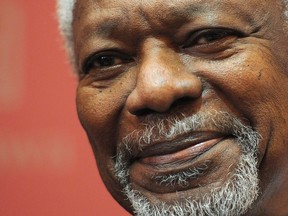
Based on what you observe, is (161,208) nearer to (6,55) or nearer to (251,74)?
(251,74)

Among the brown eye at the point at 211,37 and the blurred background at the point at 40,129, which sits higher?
the blurred background at the point at 40,129

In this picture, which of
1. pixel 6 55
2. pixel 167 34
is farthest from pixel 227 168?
pixel 6 55

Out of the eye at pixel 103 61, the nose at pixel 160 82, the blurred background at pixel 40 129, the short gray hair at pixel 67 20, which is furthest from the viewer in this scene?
the blurred background at pixel 40 129

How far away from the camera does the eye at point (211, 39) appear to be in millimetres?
1273

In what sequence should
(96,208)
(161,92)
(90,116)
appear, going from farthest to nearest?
(96,208), (90,116), (161,92)

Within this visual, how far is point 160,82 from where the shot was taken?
47.9 inches

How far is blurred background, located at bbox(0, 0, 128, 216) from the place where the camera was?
2.09 metres

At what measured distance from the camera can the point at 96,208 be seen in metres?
2.09

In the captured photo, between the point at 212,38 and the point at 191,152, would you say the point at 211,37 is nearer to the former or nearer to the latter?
the point at 212,38

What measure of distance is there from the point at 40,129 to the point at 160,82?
954mm

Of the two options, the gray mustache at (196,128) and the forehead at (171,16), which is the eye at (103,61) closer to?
the forehead at (171,16)

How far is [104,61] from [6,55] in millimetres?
799

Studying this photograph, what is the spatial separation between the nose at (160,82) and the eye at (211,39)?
42 mm

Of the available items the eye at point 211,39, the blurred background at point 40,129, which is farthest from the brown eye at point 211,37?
the blurred background at point 40,129
